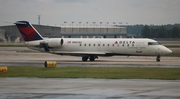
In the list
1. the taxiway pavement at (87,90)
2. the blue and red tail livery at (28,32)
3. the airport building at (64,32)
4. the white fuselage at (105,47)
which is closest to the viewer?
the taxiway pavement at (87,90)

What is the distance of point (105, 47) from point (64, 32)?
119 metres

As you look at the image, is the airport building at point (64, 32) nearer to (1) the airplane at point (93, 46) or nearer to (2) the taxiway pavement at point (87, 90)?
(1) the airplane at point (93, 46)

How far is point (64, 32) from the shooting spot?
17588cm

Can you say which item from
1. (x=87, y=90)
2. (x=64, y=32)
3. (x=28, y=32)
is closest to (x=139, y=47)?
(x=28, y=32)

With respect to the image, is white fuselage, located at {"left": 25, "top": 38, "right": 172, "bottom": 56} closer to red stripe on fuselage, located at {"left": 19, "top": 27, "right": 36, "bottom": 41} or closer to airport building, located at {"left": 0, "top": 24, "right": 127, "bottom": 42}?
red stripe on fuselage, located at {"left": 19, "top": 27, "right": 36, "bottom": 41}

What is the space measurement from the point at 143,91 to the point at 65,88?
4.67 m

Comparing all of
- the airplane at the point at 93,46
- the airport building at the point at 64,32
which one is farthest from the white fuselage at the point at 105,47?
the airport building at the point at 64,32

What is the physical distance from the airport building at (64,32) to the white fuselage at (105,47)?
344 ft

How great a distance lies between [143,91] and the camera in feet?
79.9

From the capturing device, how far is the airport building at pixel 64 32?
168375mm

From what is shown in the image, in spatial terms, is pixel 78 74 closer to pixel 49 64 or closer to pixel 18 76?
pixel 18 76

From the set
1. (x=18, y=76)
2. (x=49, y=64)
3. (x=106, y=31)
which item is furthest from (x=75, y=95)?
(x=106, y=31)

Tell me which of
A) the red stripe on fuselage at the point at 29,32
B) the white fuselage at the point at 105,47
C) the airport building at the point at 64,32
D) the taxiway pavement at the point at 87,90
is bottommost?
the taxiway pavement at the point at 87,90

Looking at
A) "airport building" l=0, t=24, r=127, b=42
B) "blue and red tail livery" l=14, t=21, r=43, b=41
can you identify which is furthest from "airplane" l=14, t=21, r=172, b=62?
"airport building" l=0, t=24, r=127, b=42
